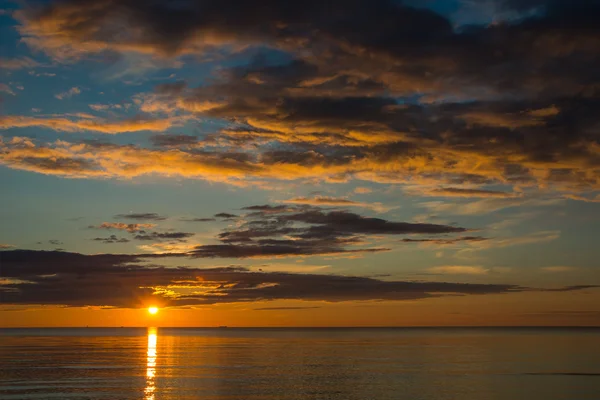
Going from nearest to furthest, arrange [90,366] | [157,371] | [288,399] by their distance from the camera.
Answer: [288,399] → [157,371] → [90,366]

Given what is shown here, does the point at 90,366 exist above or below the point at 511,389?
above

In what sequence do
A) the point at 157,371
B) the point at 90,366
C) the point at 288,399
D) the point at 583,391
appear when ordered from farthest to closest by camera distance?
1. the point at 90,366
2. the point at 157,371
3. the point at 583,391
4. the point at 288,399

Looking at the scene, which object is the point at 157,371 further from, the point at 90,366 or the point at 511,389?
the point at 511,389

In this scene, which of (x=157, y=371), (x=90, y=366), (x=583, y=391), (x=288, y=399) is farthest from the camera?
(x=90, y=366)

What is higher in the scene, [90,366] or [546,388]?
[90,366]

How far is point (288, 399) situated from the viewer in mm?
52594

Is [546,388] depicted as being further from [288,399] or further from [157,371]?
[157,371]

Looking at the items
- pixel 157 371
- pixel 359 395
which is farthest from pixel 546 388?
pixel 157 371

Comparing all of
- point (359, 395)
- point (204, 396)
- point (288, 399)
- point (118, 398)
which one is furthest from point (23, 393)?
point (359, 395)

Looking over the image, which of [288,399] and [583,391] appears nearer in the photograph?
[288,399]

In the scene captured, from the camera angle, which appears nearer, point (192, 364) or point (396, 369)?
point (396, 369)

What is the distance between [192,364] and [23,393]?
3623 centimetres

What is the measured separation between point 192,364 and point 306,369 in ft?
63.8

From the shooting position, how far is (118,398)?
2104 inches
